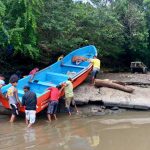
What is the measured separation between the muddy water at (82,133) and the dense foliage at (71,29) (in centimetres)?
391

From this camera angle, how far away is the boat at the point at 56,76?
43.4 ft

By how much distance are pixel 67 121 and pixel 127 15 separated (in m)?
9.29

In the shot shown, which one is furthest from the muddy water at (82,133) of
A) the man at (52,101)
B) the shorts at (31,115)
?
the man at (52,101)

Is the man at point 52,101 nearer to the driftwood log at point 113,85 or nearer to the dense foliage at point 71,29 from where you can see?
the dense foliage at point 71,29

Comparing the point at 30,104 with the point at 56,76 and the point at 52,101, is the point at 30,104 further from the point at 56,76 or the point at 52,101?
the point at 56,76

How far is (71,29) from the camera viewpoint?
57.5 feet

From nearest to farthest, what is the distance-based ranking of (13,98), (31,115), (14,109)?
(31,115) < (13,98) < (14,109)

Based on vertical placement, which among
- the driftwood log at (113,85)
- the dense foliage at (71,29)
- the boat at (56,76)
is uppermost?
the dense foliage at (71,29)

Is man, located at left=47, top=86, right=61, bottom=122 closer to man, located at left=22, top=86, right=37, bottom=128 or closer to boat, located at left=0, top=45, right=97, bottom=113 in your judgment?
boat, located at left=0, top=45, right=97, bottom=113

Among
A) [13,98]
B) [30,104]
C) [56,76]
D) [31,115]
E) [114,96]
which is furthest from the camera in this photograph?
[56,76]

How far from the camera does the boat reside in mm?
13242

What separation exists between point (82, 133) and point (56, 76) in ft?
14.8

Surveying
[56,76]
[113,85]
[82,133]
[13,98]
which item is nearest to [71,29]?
[56,76]

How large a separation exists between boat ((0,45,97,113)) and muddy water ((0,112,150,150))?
0.85 meters
